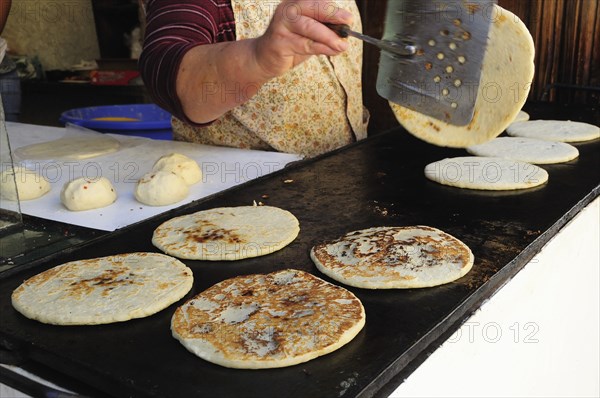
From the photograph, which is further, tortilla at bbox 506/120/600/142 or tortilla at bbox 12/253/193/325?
tortilla at bbox 506/120/600/142

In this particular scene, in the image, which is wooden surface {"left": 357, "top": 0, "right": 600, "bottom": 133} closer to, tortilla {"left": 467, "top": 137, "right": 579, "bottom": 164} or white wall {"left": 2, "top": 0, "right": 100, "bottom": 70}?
tortilla {"left": 467, "top": 137, "right": 579, "bottom": 164}

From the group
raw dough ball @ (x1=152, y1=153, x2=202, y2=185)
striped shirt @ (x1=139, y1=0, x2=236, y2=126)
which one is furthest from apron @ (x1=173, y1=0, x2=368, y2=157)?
raw dough ball @ (x1=152, y1=153, x2=202, y2=185)

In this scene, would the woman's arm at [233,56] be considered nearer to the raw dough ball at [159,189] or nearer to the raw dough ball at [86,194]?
the raw dough ball at [159,189]

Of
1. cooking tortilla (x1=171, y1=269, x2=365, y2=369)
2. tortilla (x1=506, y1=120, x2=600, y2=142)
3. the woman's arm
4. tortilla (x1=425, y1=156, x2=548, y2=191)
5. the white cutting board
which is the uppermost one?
the woman's arm

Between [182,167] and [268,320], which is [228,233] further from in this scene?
[182,167]

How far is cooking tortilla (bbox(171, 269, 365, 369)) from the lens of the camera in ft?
3.59

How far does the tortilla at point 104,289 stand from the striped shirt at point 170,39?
0.85 meters

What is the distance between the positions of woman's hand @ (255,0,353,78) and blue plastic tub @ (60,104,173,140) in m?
1.41

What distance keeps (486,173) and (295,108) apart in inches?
32.5

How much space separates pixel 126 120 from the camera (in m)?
3.25

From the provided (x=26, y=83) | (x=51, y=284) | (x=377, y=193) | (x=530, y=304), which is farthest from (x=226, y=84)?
(x=26, y=83)

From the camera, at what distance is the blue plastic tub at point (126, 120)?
3.05 metres

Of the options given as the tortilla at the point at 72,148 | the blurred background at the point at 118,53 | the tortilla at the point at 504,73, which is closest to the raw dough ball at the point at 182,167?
the tortilla at the point at 72,148

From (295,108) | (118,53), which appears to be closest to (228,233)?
(295,108)
